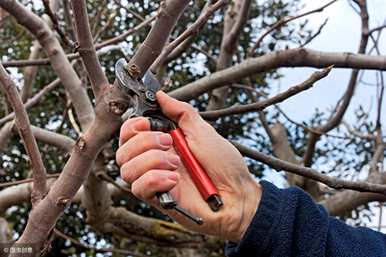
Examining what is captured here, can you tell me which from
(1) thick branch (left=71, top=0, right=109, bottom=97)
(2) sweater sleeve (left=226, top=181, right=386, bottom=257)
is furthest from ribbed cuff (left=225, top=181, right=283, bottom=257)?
(1) thick branch (left=71, top=0, right=109, bottom=97)

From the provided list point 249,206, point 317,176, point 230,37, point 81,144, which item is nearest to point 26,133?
point 81,144

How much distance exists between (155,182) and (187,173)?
0.14 metres

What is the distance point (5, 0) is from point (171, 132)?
55 centimetres

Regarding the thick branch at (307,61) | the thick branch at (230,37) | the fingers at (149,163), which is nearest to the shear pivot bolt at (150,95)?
the fingers at (149,163)

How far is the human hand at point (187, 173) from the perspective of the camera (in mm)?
889

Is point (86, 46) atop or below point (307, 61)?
below

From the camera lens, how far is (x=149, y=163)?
89 cm

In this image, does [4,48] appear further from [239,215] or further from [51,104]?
[239,215]

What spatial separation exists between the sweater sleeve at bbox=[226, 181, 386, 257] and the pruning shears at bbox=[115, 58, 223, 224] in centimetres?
8

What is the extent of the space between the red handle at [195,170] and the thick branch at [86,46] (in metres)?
0.19

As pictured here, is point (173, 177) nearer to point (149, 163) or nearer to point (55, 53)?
point (149, 163)

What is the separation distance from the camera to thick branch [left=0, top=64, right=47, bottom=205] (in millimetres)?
1090

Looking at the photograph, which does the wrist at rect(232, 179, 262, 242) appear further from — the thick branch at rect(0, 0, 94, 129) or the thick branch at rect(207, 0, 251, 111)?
the thick branch at rect(207, 0, 251, 111)

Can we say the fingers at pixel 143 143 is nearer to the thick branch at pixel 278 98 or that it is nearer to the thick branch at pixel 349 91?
the thick branch at pixel 278 98
